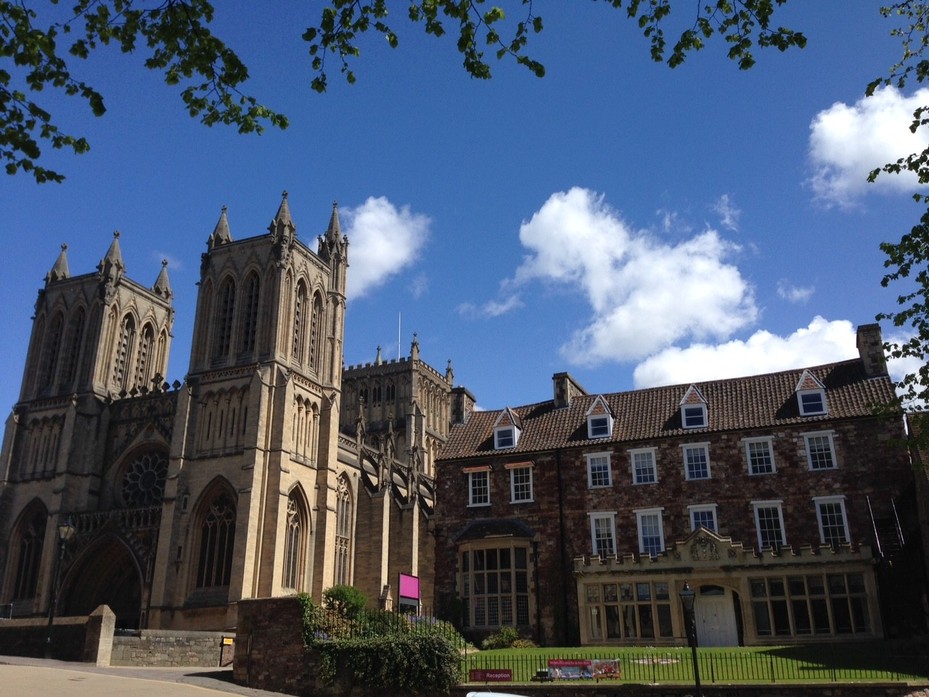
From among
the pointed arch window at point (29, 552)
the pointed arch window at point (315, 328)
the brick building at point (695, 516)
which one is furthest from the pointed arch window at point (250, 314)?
the brick building at point (695, 516)

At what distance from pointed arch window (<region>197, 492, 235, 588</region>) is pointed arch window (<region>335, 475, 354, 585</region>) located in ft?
24.7

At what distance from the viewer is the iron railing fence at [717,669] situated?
21344 mm

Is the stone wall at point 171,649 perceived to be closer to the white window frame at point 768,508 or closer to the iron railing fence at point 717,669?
the iron railing fence at point 717,669

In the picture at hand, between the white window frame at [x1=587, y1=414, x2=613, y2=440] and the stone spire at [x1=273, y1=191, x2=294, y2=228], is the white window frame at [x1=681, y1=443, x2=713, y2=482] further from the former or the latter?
the stone spire at [x1=273, y1=191, x2=294, y2=228]

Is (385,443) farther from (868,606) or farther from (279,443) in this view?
(868,606)

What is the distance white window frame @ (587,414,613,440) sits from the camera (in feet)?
120

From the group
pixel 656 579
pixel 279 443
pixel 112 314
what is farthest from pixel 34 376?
pixel 656 579

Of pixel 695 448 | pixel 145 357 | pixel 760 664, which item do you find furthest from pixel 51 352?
pixel 760 664

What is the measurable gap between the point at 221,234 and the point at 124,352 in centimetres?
1113

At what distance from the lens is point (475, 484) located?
37.8 m

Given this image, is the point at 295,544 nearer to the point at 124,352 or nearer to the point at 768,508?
the point at 124,352

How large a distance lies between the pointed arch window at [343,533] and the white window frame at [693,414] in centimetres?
2707

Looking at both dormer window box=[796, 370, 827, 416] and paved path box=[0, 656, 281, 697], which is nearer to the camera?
paved path box=[0, 656, 281, 697]

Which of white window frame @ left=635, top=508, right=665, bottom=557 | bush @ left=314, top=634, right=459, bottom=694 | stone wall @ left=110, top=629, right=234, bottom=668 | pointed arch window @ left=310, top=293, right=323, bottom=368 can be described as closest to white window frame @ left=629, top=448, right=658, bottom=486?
white window frame @ left=635, top=508, right=665, bottom=557
